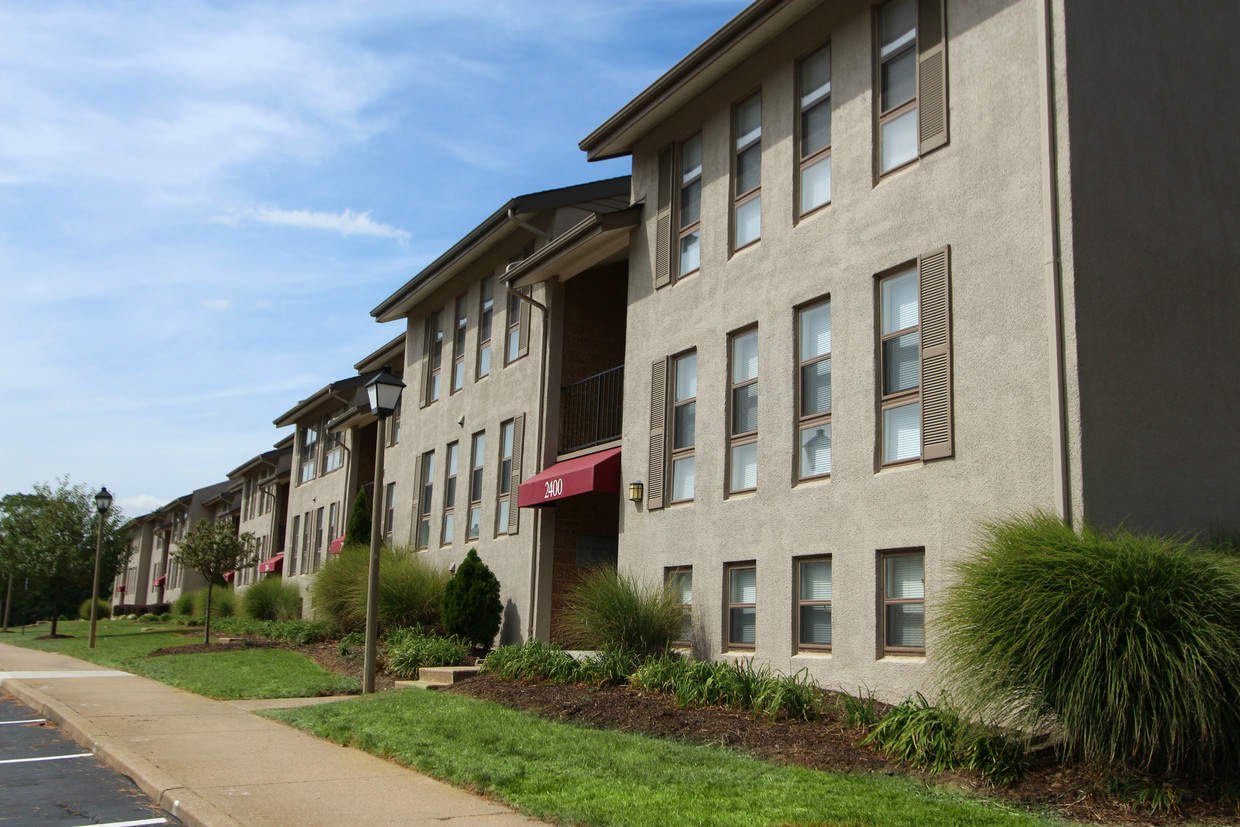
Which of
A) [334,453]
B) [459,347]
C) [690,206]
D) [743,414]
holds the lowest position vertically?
A: [743,414]

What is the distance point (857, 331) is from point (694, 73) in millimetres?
4797

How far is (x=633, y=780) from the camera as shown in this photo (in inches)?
301

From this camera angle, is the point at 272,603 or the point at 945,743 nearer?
the point at 945,743

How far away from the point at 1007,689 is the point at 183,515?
62.7m

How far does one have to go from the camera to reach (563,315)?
19031mm

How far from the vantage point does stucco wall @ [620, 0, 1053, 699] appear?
9672mm

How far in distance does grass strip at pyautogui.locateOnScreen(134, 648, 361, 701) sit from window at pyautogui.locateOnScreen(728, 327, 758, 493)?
6.11m

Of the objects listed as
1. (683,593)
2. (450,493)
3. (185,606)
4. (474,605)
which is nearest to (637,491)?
(683,593)

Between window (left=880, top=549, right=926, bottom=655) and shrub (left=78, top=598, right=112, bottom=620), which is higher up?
window (left=880, top=549, right=926, bottom=655)

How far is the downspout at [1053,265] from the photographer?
8867 mm

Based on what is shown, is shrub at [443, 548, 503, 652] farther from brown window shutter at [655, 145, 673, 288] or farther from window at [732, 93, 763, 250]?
window at [732, 93, 763, 250]

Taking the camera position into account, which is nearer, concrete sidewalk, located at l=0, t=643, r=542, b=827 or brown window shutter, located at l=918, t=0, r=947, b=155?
concrete sidewalk, located at l=0, t=643, r=542, b=827

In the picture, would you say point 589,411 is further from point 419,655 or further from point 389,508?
point 389,508

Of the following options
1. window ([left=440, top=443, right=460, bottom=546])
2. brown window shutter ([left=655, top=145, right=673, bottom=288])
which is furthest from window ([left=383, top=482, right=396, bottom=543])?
brown window shutter ([left=655, top=145, right=673, bottom=288])
